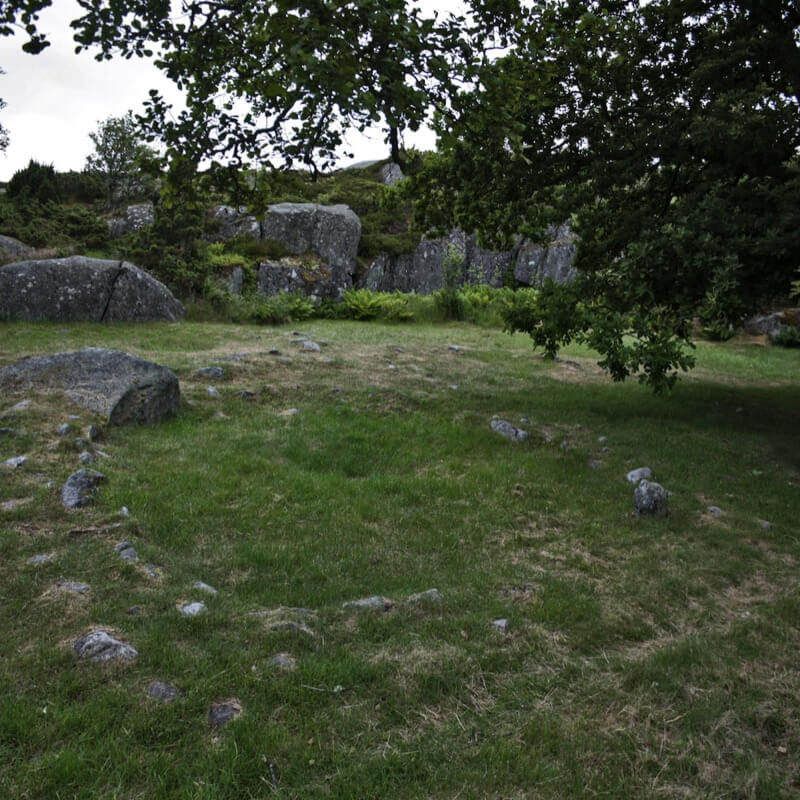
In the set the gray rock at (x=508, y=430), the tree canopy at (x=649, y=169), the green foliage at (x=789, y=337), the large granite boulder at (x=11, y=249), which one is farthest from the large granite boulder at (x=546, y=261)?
the large granite boulder at (x=11, y=249)

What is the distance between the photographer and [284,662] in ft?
13.3

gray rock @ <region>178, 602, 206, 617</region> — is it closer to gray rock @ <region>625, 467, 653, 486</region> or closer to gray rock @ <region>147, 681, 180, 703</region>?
gray rock @ <region>147, 681, 180, 703</region>

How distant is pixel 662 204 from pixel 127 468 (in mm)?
9902

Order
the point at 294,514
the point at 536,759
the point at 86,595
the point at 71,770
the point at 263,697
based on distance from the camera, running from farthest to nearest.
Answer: the point at 294,514 < the point at 86,595 < the point at 263,697 < the point at 536,759 < the point at 71,770

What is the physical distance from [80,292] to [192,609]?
589 inches

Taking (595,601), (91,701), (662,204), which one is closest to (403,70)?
(595,601)

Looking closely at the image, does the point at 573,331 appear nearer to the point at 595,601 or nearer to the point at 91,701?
the point at 595,601

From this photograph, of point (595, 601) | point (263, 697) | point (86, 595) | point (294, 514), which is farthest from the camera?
point (294, 514)

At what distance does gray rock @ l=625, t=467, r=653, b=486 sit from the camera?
7832mm

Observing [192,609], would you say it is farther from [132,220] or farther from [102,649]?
[132,220]

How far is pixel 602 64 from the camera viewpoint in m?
10.9

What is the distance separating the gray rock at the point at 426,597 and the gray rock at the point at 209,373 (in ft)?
24.6

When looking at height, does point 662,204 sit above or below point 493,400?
above

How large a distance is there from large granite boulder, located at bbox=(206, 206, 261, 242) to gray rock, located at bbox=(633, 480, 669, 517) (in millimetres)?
22126
